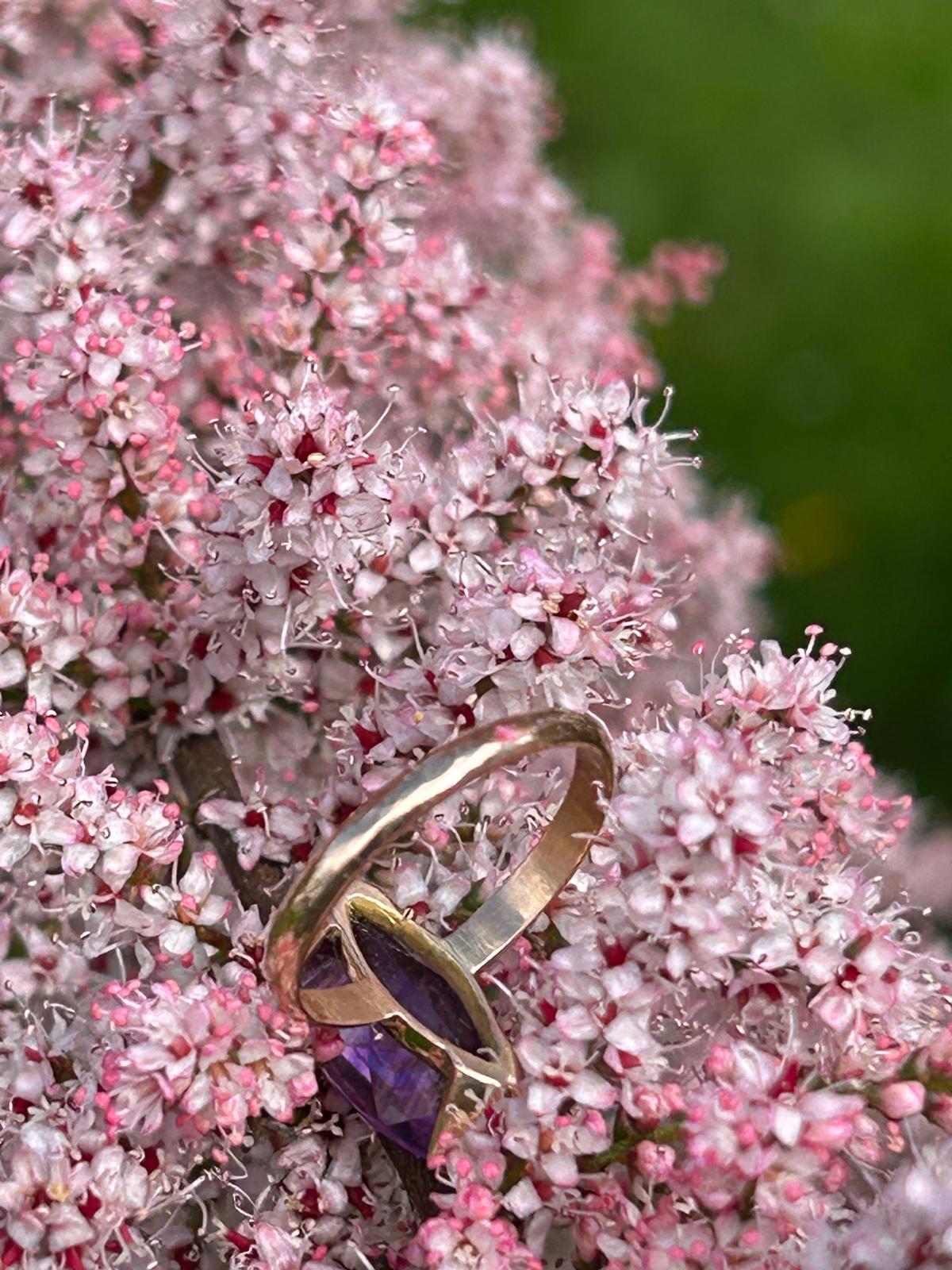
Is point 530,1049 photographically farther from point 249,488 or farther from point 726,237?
point 726,237

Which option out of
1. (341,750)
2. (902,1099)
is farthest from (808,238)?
(902,1099)

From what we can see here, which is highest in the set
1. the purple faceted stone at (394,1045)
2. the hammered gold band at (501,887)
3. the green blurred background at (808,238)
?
the green blurred background at (808,238)

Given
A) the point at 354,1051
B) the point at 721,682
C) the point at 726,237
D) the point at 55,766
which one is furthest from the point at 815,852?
the point at 726,237

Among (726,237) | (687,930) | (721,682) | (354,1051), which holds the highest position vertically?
(726,237)

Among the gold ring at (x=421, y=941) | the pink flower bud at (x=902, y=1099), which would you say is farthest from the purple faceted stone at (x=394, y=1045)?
the pink flower bud at (x=902, y=1099)

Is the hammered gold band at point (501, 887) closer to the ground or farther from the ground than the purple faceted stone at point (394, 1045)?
farther from the ground

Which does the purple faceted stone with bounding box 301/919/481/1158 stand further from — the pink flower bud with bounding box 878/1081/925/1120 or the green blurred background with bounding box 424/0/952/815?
the green blurred background with bounding box 424/0/952/815

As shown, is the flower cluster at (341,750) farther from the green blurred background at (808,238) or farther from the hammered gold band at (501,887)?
the green blurred background at (808,238)

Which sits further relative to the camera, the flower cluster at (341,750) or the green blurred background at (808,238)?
the green blurred background at (808,238)
